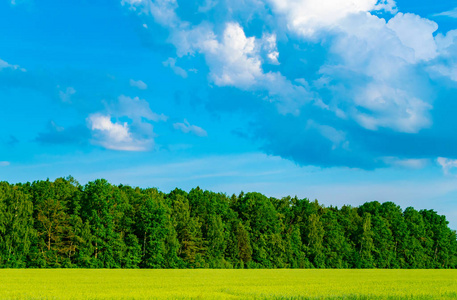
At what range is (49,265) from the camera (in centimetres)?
8688

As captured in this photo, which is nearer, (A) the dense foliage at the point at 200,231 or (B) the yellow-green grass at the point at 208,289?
(B) the yellow-green grass at the point at 208,289

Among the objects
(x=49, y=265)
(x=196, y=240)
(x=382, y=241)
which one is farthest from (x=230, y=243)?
(x=382, y=241)

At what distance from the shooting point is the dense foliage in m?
88.6

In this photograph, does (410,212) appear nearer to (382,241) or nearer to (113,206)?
(382,241)

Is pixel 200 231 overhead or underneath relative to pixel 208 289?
overhead

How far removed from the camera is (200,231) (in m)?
105

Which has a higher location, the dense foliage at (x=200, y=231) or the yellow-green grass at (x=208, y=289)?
the dense foliage at (x=200, y=231)

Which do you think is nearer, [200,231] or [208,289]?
[208,289]

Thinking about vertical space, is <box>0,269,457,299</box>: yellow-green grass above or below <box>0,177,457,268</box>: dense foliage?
Answer: below

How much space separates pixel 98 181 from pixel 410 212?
89658mm

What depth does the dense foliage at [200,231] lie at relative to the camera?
88625 mm

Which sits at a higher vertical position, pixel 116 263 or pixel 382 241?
pixel 382 241

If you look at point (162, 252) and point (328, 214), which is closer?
point (162, 252)

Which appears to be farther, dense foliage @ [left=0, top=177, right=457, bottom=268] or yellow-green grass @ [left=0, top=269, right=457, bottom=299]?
dense foliage @ [left=0, top=177, right=457, bottom=268]
